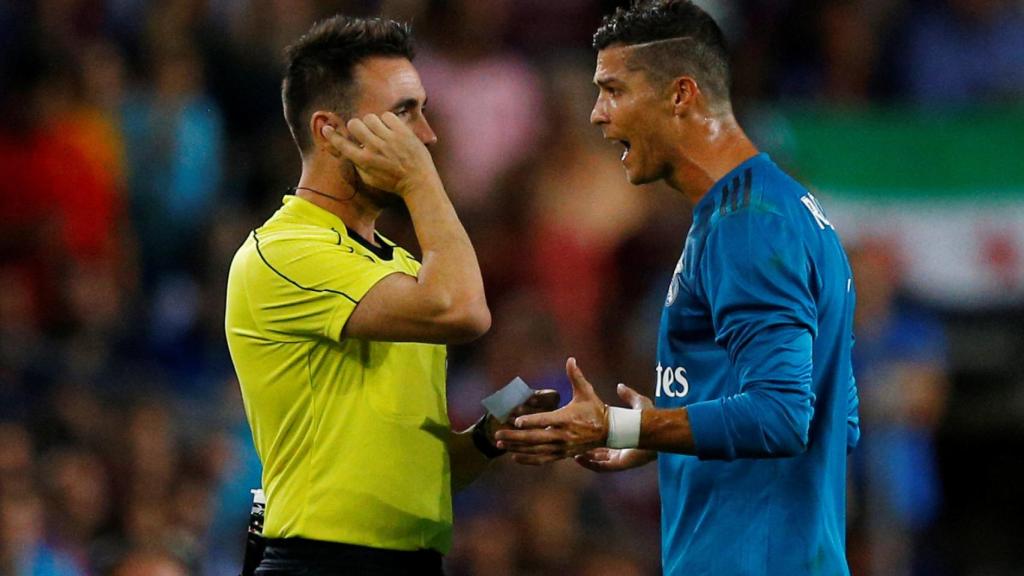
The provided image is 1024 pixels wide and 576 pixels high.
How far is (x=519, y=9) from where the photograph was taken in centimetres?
1122

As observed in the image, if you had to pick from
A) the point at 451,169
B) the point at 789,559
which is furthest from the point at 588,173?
the point at 789,559

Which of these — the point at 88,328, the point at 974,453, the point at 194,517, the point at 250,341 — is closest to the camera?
the point at 250,341

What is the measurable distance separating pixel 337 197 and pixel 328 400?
2.05ft

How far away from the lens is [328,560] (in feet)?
15.9

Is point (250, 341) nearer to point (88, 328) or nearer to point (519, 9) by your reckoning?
point (88, 328)

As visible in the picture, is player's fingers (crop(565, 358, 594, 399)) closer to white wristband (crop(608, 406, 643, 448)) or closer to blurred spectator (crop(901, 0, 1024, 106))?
white wristband (crop(608, 406, 643, 448))

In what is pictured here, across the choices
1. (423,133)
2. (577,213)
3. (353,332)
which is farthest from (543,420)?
(577,213)

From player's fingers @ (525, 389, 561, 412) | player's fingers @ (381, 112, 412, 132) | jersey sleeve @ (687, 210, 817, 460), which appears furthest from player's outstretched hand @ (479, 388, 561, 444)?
player's fingers @ (381, 112, 412, 132)

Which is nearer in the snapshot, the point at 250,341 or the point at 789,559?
the point at 789,559

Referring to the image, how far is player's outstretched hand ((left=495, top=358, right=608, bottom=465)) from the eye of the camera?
4418 millimetres

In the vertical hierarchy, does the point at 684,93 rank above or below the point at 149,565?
above

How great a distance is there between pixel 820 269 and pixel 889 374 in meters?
4.62

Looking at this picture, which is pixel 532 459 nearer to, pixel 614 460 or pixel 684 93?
pixel 614 460

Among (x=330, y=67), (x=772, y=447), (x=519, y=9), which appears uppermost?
(x=519, y=9)
